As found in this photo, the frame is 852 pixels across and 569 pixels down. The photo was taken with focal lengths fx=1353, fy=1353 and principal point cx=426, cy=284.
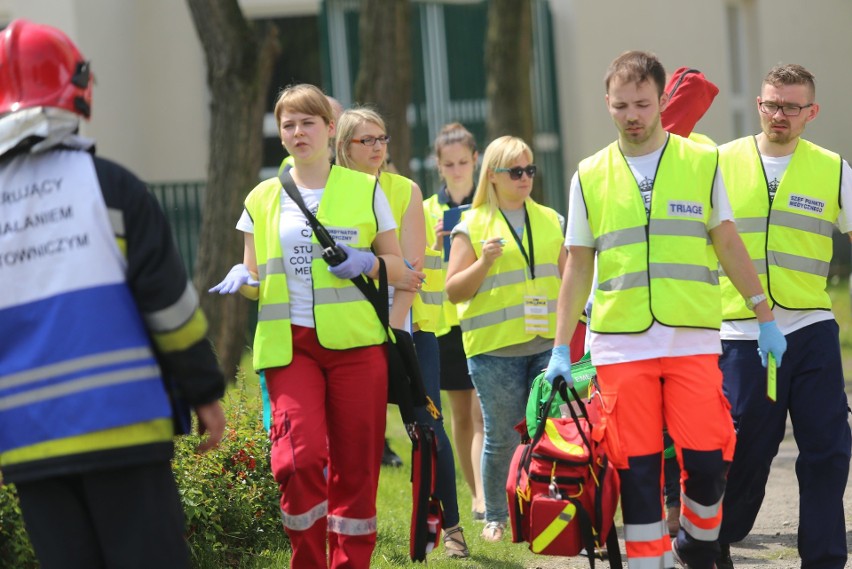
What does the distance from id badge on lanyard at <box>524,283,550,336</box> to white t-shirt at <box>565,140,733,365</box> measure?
1.67 meters

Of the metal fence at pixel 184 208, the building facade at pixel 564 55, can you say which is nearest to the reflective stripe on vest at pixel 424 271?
the metal fence at pixel 184 208

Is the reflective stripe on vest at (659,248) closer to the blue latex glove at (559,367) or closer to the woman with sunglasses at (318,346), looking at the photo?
the blue latex glove at (559,367)

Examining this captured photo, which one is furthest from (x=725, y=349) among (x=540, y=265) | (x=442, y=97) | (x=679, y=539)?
(x=442, y=97)

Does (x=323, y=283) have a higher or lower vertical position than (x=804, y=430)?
higher

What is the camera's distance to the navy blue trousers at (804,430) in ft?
18.1

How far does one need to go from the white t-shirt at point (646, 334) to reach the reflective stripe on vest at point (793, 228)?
0.59 meters

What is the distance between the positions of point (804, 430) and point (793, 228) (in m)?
0.84

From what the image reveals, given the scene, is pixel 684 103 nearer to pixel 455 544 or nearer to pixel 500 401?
pixel 500 401

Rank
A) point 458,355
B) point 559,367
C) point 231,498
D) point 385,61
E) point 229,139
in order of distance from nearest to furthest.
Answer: point 559,367
point 231,498
point 458,355
point 229,139
point 385,61

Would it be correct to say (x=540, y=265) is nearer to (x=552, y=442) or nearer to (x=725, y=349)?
(x=725, y=349)

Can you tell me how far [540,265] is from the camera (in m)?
6.97

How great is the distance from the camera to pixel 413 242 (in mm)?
6070

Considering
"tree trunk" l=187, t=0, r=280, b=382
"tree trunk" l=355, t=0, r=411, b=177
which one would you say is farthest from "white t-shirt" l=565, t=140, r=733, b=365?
"tree trunk" l=355, t=0, r=411, b=177

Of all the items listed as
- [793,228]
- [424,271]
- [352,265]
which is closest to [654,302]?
[793,228]
